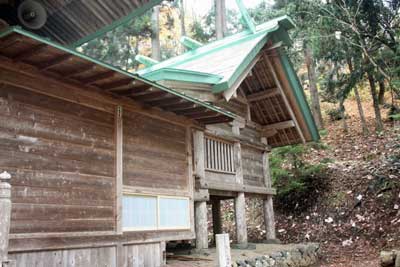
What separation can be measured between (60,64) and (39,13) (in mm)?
1336

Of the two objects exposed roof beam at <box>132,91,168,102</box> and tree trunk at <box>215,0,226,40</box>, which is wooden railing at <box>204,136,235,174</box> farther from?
tree trunk at <box>215,0,226,40</box>

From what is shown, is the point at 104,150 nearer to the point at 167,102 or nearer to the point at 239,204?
the point at 167,102

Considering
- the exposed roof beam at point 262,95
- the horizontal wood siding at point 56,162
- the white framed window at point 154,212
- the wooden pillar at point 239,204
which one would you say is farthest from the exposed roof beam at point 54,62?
the exposed roof beam at point 262,95

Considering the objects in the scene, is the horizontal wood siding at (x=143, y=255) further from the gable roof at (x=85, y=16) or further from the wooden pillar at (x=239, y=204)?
the gable roof at (x=85, y=16)

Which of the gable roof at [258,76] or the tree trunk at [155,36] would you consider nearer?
the gable roof at [258,76]

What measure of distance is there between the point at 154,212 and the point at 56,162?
232 cm

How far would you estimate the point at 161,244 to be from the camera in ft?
24.5

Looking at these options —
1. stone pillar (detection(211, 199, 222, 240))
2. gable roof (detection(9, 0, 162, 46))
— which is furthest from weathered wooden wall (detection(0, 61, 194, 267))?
stone pillar (detection(211, 199, 222, 240))

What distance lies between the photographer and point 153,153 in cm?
763

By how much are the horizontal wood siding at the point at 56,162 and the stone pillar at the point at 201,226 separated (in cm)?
288

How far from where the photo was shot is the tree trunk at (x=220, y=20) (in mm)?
21953

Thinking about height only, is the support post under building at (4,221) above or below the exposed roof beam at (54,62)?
below

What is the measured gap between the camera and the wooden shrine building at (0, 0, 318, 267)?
530 cm

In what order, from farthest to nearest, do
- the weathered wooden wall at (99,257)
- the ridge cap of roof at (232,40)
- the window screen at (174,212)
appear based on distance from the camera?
the ridge cap of roof at (232,40), the window screen at (174,212), the weathered wooden wall at (99,257)
